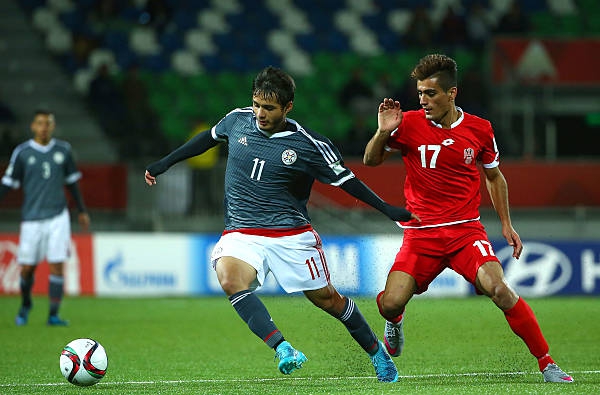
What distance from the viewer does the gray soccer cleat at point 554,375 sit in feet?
23.5

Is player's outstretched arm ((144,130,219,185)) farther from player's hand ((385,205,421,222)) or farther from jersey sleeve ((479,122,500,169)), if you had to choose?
jersey sleeve ((479,122,500,169))

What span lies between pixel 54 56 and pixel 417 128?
1589 centimetres

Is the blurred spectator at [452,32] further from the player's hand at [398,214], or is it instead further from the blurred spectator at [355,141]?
the player's hand at [398,214]

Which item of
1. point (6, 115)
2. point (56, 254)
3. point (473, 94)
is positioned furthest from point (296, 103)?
point (56, 254)

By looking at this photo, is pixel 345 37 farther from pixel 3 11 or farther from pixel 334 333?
pixel 334 333

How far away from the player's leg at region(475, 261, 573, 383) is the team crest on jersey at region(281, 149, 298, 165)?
4.83 ft

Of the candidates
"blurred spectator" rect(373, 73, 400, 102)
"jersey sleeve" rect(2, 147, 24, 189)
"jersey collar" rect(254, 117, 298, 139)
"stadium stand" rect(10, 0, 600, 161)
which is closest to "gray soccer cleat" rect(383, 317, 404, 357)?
"jersey collar" rect(254, 117, 298, 139)

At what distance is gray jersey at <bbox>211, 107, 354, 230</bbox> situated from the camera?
7258 millimetres

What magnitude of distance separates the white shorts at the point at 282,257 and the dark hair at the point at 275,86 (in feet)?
3.04

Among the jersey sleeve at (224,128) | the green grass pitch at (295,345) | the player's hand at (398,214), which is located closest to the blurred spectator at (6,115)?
the green grass pitch at (295,345)

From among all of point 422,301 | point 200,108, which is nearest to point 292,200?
point 422,301

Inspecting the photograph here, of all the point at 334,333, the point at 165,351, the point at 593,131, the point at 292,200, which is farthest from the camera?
the point at 593,131

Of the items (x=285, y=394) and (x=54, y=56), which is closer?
(x=285, y=394)

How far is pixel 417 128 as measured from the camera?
25.1ft
